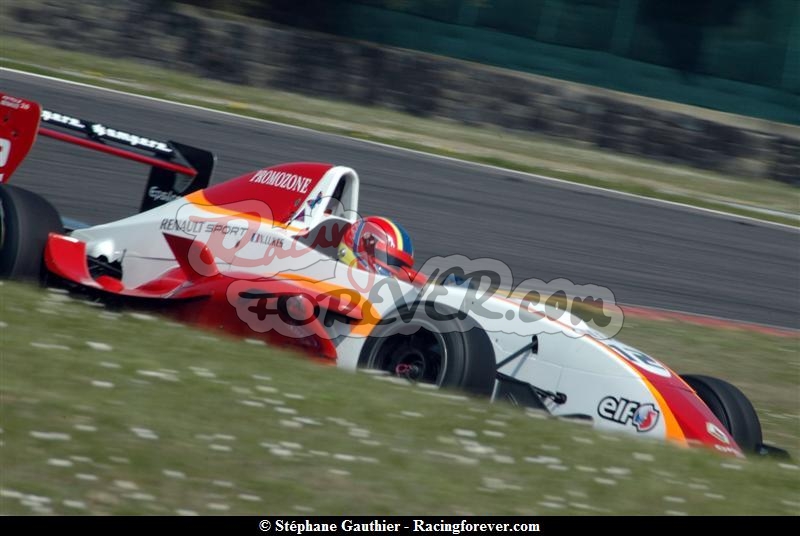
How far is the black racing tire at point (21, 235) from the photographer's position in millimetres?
5590

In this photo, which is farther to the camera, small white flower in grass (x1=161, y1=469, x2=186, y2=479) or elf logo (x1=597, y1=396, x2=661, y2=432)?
elf logo (x1=597, y1=396, x2=661, y2=432)

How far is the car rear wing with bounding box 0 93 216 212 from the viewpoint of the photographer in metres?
6.36

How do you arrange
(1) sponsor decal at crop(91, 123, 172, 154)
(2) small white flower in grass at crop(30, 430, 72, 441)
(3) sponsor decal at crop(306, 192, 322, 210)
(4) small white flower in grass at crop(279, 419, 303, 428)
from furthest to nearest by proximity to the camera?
(1) sponsor decal at crop(91, 123, 172, 154) < (3) sponsor decal at crop(306, 192, 322, 210) < (4) small white flower in grass at crop(279, 419, 303, 428) < (2) small white flower in grass at crop(30, 430, 72, 441)

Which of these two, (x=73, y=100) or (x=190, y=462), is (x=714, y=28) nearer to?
(x=73, y=100)

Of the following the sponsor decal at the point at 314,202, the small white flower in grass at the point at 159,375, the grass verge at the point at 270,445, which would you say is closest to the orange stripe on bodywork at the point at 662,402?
the grass verge at the point at 270,445

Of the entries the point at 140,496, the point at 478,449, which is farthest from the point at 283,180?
the point at 140,496

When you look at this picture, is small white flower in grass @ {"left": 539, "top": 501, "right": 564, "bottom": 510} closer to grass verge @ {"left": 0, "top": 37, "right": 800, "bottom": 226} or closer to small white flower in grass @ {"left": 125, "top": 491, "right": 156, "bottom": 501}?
small white flower in grass @ {"left": 125, "top": 491, "right": 156, "bottom": 501}

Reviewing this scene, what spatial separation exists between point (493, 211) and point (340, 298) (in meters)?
6.13

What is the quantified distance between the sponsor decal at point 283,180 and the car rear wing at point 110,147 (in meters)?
0.63

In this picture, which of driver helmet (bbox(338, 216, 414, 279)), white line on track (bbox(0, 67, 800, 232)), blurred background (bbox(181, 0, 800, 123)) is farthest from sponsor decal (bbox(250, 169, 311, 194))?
blurred background (bbox(181, 0, 800, 123))

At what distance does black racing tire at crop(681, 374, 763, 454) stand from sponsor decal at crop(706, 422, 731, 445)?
295 millimetres

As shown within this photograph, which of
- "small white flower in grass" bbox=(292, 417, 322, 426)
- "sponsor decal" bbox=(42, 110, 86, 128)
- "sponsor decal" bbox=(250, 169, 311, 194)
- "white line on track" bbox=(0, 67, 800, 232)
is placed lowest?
"small white flower in grass" bbox=(292, 417, 322, 426)

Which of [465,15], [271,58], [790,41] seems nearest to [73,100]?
[271,58]

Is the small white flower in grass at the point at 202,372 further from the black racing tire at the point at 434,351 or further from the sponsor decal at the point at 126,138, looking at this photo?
the sponsor decal at the point at 126,138
